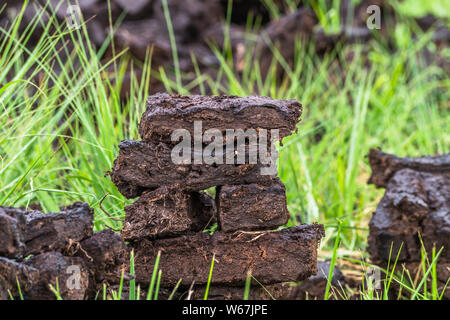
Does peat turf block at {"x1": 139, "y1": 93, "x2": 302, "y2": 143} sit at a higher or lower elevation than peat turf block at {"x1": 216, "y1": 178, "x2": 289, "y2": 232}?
higher

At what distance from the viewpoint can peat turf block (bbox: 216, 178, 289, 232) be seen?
1.71 m


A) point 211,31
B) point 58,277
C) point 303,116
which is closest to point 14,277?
point 58,277

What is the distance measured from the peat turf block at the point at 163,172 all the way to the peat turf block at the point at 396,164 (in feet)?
3.08

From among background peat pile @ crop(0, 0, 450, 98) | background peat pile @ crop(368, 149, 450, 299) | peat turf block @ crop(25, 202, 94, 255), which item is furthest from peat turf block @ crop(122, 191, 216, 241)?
background peat pile @ crop(0, 0, 450, 98)

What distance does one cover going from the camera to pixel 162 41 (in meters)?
4.29

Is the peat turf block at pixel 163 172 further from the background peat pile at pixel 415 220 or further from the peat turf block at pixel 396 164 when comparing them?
the peat turf block at pixel 396 164

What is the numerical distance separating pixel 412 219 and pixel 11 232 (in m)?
1.53

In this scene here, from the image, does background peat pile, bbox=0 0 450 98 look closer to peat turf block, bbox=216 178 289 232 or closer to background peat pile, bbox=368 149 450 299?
background peat pile, bbox=368 149 450 299

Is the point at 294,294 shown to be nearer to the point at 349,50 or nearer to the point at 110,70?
the point at 110,70

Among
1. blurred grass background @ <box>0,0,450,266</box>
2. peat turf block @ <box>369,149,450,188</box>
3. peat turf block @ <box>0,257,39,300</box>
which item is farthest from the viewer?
peat turf block @ <box>369,149,450,188</box>

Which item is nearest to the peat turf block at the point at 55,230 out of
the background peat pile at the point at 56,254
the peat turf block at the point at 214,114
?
the background peat pile at the point at 56,254

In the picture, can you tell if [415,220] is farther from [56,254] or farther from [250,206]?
[56,254]

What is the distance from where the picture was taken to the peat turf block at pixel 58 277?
1388mm

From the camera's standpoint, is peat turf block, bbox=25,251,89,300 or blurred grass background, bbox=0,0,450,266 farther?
blurred grass background, bbox=0,0,450,266
